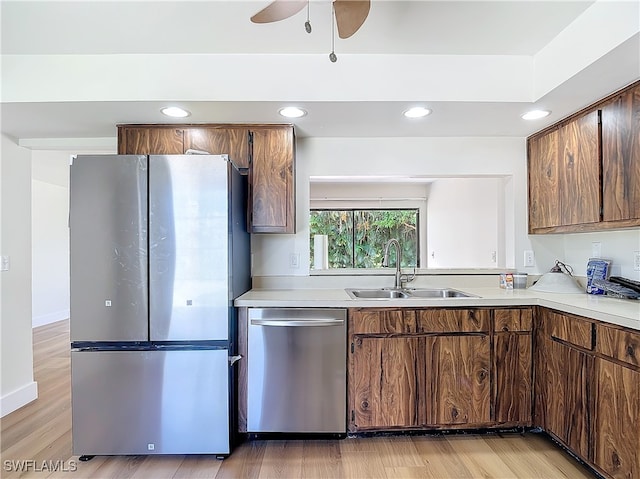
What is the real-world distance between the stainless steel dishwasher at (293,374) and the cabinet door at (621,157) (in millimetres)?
1633

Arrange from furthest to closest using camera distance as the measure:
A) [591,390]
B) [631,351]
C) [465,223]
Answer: [465,223] → [591,390] → [631,351]

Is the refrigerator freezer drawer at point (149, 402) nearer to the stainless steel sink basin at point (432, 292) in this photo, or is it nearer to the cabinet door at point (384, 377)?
the cabinet door at point (384, 377)

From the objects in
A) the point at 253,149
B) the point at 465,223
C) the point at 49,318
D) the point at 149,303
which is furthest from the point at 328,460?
the point at 49,318

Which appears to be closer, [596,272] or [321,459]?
[321,459]

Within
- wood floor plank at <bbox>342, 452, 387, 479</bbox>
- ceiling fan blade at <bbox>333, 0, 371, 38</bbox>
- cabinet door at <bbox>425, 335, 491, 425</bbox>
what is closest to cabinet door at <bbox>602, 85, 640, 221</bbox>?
cabinet door at <bbox>425, 335, 491, 425</bbox>

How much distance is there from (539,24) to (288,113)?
4.40 feet

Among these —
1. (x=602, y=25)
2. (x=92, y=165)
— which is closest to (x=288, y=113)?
(x=92, y=165)

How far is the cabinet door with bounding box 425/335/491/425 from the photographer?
222cm

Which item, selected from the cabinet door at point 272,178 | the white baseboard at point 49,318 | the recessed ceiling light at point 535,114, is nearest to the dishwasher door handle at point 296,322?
the cabinet door at point 272,178

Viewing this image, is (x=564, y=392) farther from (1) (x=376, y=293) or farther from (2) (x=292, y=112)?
(2) (x=292, y=112)

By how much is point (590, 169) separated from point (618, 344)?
3.38 ft

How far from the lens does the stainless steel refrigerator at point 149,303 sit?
1994 millimetres

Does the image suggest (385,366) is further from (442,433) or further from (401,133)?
(401,133)

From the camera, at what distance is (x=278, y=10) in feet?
4.50
